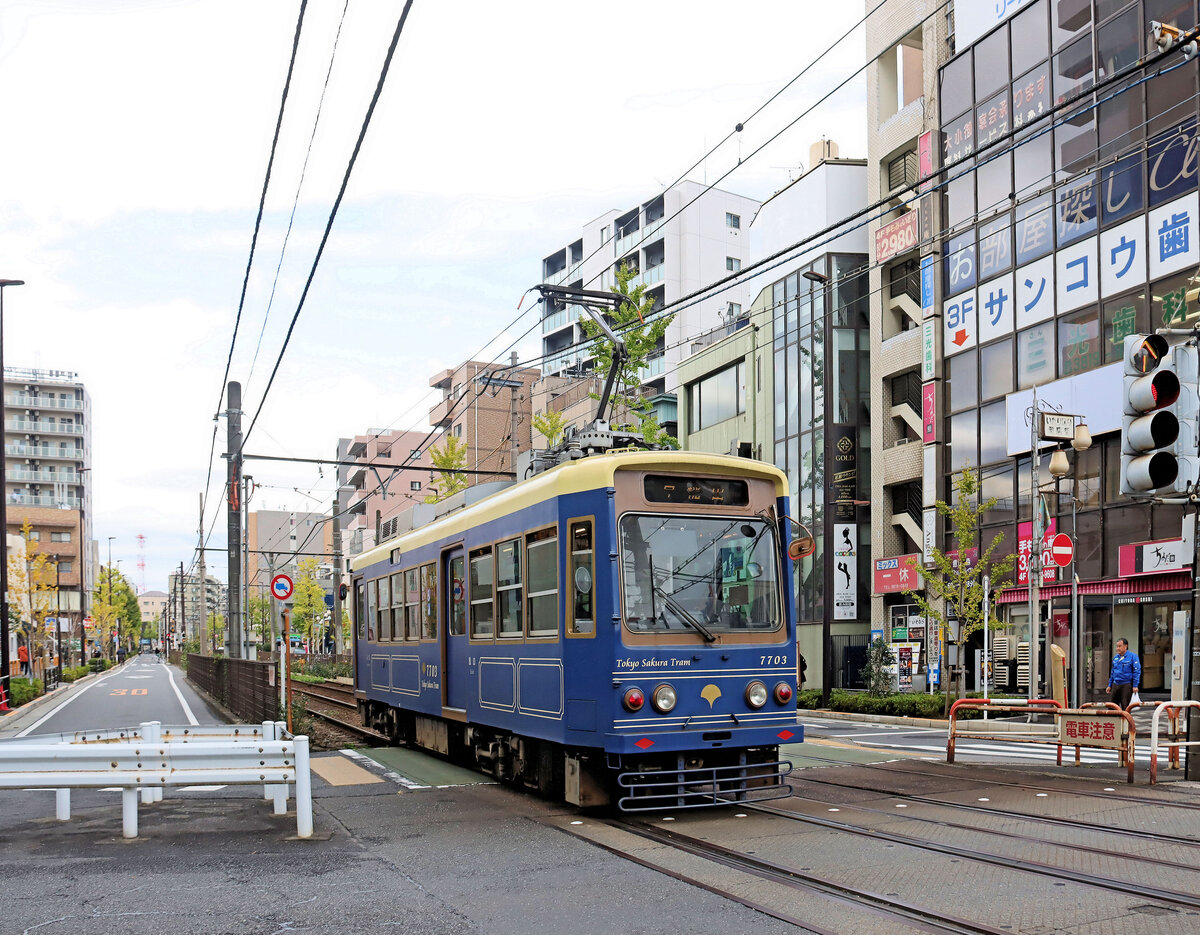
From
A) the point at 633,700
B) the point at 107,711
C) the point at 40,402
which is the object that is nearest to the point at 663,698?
the point at 633,700

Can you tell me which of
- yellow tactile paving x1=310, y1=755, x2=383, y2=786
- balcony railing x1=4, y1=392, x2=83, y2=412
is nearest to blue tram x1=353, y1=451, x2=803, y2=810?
yellow tactile paving x1=310, y1=755, x2=383, y2=786

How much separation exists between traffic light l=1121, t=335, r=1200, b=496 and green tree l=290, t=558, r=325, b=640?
239 ft

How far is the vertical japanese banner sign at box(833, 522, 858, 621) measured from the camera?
123 ft

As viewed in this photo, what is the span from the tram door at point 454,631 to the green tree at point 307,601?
67.0 meters

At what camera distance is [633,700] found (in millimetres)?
9461

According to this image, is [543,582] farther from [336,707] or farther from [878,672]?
[336,707]

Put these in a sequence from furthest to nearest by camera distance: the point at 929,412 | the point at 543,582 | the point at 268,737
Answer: the point at 929,412 < the point at 268,737 < the point at 543,582

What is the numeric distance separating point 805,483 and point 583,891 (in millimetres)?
32906

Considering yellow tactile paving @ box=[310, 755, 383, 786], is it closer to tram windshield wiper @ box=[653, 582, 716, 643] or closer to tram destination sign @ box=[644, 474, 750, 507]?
tram windshield wiper @ box=[653, 582, 716, 643]

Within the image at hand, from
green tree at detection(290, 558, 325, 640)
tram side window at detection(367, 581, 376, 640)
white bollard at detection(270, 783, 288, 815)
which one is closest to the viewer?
white bollard at detection(270, 783, 288, 815)

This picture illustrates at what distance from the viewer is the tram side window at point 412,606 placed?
1493 cm

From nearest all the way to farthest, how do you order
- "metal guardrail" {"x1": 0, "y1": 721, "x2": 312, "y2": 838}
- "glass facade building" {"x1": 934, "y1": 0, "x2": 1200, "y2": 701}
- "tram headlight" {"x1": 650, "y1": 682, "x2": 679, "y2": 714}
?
"metal guardrail" {"x1": 0, "y1": 721, "x2": 312, "y2": 838}, "tram headlight" {"x1": 650, "y1": 682, "x2": 679, "y2": 714}, "glass facade building" {"x1": 934, "y1": 0, "x2": 1200, "y2": 701}

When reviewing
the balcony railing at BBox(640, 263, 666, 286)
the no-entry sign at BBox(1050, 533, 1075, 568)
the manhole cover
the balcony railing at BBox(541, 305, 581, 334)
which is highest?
the balcony railing at BBox(640, 263, 666, 286)

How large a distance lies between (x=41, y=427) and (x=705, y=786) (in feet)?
344
